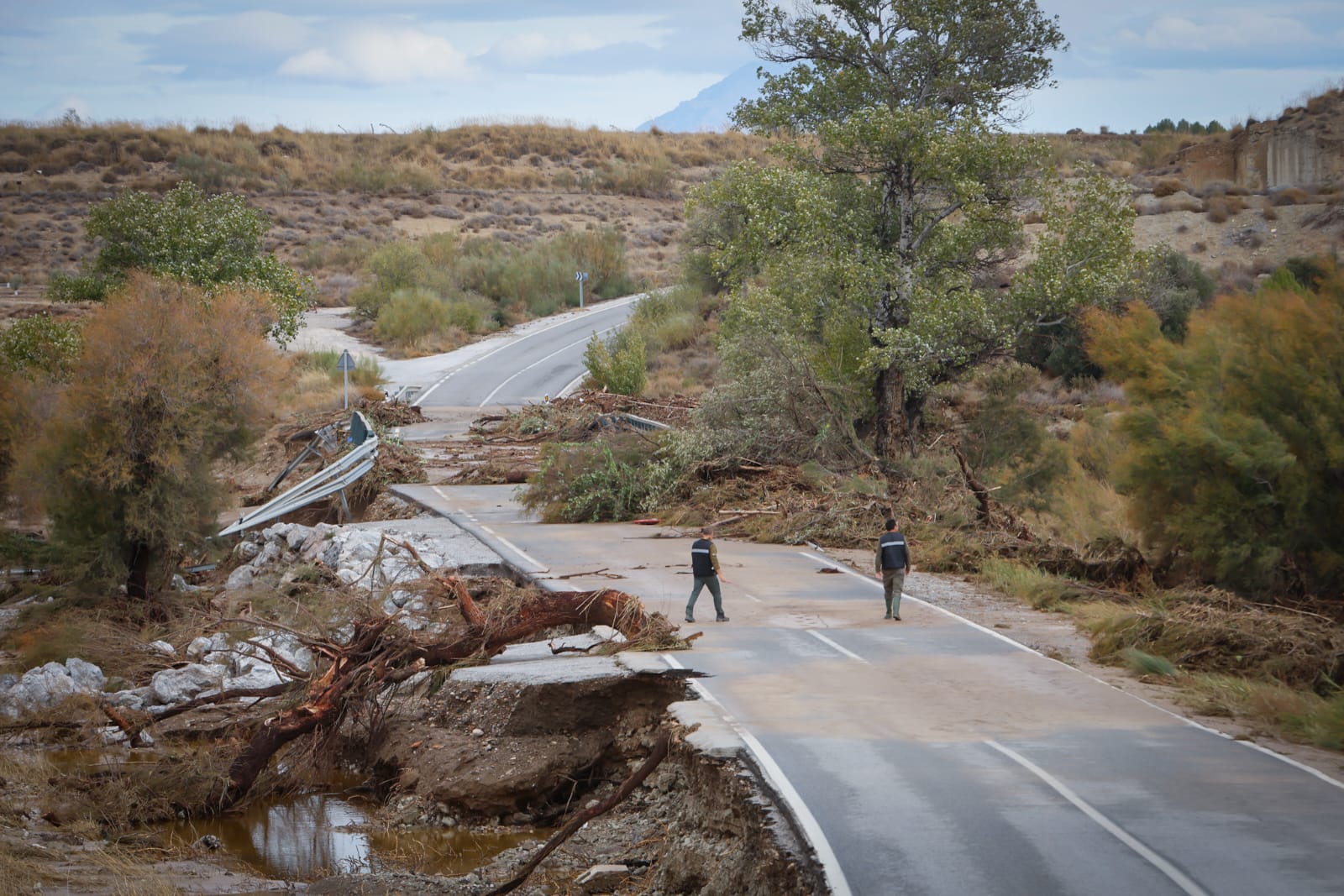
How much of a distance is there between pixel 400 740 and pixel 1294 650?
10.2 metres

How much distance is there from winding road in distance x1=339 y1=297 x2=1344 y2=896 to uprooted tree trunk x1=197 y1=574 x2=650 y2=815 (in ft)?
5.05

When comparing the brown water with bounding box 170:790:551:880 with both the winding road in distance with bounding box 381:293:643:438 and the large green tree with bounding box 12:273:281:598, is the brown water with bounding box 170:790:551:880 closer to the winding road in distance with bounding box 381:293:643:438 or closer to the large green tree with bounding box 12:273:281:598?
the large green tree with bounding box 12:273:281:598

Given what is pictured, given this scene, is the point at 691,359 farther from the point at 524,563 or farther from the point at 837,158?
the point at 524,563

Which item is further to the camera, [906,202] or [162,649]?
[906,202]

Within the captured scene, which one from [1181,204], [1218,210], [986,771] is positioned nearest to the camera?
[986,771]

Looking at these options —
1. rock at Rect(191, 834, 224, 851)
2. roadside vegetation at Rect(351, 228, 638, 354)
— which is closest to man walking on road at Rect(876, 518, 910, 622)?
rock at Rect(191, 834, 224, 851)

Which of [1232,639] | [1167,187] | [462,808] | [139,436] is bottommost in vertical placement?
[462,808]

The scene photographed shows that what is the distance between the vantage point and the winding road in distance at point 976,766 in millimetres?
8531

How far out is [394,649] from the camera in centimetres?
1467

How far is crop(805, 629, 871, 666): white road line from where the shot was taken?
47.9ft

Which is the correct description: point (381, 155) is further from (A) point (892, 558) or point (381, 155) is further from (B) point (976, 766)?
(B) point (976, 766)

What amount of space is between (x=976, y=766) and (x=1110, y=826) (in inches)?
62.3

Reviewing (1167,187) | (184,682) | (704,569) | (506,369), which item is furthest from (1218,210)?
(184,682)

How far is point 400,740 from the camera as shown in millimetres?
14297
